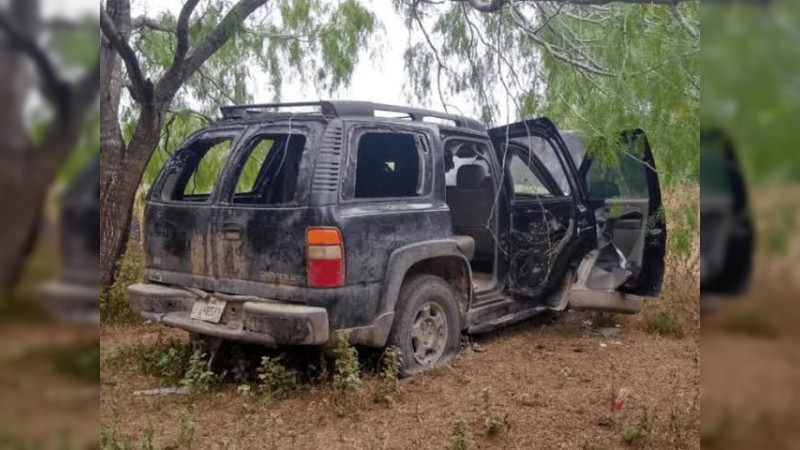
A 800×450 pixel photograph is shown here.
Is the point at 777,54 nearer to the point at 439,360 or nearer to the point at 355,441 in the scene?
the point at 439,360

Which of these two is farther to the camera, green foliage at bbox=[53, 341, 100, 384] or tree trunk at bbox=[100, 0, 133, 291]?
tree trunk at bbox=[100, 0, 133, 291]

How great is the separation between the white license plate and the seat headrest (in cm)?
161

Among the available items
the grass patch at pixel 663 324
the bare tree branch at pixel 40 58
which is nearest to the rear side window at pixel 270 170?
the bare tree branch at pixel 40 58

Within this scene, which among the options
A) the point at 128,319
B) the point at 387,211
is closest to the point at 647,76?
the point at 387,211

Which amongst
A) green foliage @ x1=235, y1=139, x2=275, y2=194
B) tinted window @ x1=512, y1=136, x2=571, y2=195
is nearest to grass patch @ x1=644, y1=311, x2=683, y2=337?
tinted window @ x1=512, y1=136, x2=571, y2=195

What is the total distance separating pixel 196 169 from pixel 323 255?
110cm

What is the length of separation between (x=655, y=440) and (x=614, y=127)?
1.84 meters

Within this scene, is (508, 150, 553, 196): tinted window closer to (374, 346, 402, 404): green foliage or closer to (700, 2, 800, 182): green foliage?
(374, 346, 402, 404): green foliage

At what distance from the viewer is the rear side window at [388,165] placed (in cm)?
384

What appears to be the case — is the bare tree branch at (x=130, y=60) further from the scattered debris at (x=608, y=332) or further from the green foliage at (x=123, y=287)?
the scattered debris at (x=608, y=332)

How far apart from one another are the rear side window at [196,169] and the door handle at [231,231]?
26 cm

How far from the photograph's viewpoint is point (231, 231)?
12.5 ft

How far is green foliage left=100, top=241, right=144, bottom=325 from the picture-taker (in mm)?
4340

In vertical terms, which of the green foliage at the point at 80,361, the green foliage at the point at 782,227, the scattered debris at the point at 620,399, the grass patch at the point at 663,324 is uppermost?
the green foliage at the point at 782,227
